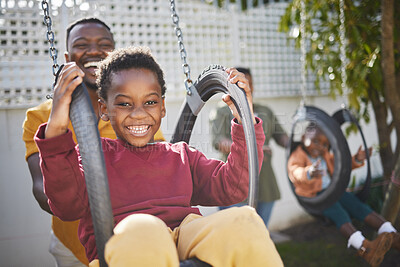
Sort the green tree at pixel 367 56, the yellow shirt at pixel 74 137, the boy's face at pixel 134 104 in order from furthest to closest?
the green tree at pixel 367 56, the yellow shirt at pixel 74 137, the boy's face at pixel 134 104

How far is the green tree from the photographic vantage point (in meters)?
2.97

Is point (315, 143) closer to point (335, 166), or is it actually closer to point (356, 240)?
point (335, 166)

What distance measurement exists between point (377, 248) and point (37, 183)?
2.02 meters

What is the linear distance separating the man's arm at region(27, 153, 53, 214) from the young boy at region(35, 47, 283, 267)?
14.7 inches

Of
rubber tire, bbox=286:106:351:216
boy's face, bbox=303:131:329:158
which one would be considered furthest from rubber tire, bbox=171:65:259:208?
boy's face, bbox=303:131:329:158

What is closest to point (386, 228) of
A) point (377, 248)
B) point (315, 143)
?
point (377, 248)

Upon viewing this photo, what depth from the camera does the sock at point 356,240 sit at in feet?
7.97

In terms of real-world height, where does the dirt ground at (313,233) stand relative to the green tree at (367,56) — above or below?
below

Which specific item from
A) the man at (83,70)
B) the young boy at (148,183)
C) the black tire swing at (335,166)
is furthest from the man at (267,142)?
the young boy at (148,183)

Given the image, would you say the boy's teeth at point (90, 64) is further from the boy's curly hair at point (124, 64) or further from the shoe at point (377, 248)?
→ the shoe at point (377, 248)

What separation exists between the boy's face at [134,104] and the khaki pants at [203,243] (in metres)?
0.44

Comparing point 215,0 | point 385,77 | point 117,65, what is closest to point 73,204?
point 117,65

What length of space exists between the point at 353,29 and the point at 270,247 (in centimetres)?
274

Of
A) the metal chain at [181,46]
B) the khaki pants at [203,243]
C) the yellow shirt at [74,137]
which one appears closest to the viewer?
the khaki pants at [203,243]
